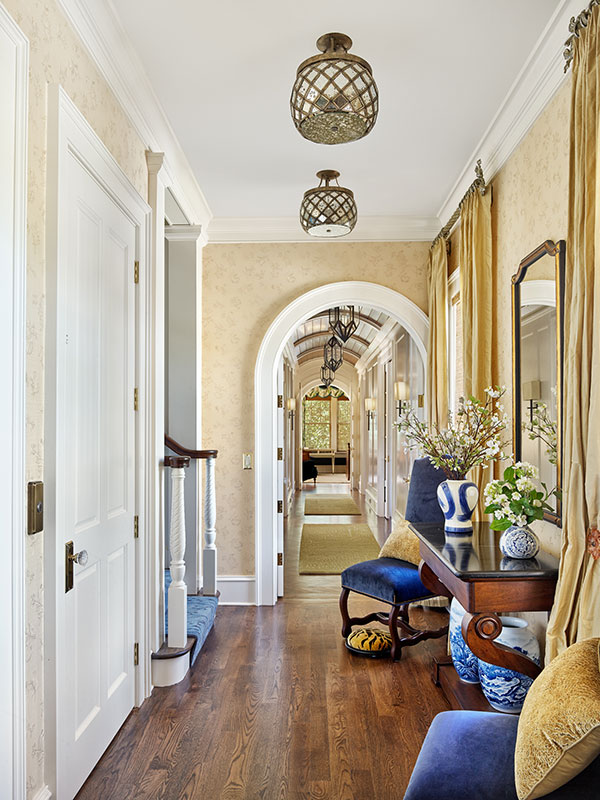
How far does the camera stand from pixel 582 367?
223cm

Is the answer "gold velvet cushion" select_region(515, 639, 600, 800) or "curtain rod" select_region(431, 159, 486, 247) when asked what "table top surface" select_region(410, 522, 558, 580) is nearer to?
"gold velvet cushion" select_region(515, 639, 600, 800)

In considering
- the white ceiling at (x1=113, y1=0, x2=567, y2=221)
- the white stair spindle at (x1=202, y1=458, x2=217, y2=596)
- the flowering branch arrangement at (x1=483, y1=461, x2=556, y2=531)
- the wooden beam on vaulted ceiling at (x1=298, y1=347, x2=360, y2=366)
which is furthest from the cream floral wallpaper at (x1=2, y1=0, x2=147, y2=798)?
the wooden beam on vaulted ceiling at (x1=298, y1=347, x2=360, y2=366)

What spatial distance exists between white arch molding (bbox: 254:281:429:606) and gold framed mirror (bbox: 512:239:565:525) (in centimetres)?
186

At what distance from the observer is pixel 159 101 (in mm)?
3299

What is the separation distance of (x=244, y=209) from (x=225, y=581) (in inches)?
115

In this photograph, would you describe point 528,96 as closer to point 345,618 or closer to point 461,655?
point 461,655

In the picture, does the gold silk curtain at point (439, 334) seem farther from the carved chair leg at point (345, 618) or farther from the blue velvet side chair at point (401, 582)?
the carved chair leg at point (345, 618)

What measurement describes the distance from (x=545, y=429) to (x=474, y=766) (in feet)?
5.28

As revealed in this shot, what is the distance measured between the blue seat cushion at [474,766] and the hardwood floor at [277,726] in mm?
755

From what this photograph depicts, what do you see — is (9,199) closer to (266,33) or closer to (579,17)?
(266,33)

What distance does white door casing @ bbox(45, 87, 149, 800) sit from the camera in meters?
2.18

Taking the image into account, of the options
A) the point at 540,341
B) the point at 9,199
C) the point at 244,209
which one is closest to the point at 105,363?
the point at 9,199

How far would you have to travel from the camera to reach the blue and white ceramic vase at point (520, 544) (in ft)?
8.67

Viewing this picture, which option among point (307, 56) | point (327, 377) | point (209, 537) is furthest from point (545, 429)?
point (327, 377)
